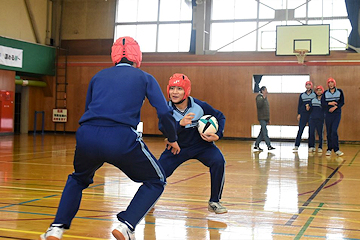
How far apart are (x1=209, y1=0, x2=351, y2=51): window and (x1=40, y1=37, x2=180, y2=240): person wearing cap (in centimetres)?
1624

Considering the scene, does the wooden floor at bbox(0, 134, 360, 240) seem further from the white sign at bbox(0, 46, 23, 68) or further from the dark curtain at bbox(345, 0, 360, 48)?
the white sign at bbox(0, 46, 23, 68)

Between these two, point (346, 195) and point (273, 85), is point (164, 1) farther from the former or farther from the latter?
point (346, 195)

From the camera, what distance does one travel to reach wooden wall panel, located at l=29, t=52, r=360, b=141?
18.9 m

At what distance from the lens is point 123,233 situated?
3.21m

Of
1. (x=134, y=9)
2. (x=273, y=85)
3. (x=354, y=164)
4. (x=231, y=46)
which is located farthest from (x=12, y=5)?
(x=354, y=164)

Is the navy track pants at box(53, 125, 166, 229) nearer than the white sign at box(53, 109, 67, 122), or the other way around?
the navy track pants at box(53, 125, 166, 229)

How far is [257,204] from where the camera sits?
5.34 m

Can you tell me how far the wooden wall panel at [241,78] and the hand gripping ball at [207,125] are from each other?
14.9 meters

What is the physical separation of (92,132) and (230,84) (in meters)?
17.3

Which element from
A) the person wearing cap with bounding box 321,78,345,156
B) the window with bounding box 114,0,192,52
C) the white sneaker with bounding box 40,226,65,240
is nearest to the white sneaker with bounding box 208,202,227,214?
the white sneaker with bounding box 40,226,65,240

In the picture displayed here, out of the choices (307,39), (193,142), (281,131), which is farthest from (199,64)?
(193,142)

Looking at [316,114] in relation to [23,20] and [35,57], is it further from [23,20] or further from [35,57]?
[23,20]

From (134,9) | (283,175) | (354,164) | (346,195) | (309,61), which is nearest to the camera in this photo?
(346,195)

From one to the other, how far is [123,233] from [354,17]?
17.7 m
